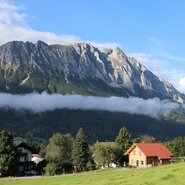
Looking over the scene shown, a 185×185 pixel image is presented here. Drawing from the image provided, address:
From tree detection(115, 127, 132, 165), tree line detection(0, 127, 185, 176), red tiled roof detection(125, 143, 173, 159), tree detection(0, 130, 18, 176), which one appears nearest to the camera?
tree detection(0, 130, 18, 176)

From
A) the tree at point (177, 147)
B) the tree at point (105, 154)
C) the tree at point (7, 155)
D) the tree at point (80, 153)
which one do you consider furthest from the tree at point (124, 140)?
the tree at point (7, 155)

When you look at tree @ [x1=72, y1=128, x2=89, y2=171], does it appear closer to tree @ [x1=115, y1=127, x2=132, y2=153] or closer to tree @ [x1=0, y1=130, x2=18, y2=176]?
tree @ [x1=115, y1=127, x2=132, y2=153]

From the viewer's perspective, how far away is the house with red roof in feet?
348

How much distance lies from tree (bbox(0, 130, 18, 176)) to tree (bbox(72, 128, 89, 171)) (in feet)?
63.3

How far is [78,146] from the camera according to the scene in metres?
116

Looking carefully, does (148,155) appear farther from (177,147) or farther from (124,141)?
(177,147)

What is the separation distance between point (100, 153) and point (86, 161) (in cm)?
599

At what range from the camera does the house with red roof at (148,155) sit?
106000 millimetres

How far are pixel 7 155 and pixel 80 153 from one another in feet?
77.2

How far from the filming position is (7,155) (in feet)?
324

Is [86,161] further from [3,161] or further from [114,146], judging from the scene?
[3,161]

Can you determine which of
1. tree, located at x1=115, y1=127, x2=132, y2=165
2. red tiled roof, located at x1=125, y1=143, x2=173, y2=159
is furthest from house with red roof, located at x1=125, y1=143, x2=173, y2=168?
tree, located at x1=115, y1=127, x2=132, y2=165

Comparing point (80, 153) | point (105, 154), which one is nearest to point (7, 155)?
point (80, 153)

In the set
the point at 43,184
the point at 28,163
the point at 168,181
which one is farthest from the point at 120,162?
the point at 168,181
